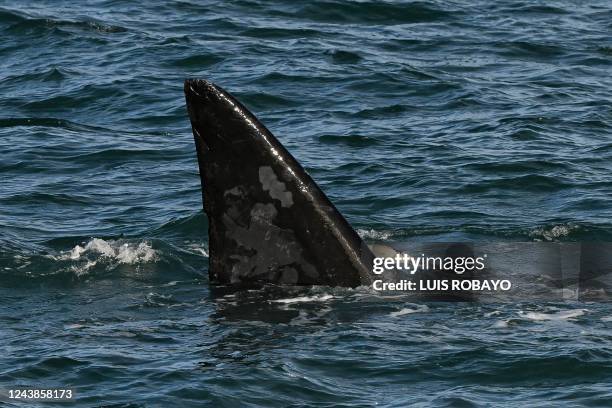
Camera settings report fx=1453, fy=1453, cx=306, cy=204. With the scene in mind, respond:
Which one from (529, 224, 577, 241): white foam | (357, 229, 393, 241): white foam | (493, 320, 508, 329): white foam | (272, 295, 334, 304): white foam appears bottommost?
(529, 224, 577, 241): white foam

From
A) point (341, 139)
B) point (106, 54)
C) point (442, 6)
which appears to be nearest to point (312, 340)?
point (341, 139)

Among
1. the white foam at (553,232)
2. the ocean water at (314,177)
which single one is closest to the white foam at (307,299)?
the ocean water at (314,177)

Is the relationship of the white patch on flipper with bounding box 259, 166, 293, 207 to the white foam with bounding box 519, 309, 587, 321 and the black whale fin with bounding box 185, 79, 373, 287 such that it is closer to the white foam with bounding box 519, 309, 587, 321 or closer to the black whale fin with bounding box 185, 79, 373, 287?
the black whale fin with bounding box 185, 79, 373, 287

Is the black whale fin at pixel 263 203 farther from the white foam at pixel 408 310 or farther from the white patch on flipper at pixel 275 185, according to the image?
the white foam at pixel 408 310

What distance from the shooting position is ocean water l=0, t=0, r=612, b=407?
12.0 metres

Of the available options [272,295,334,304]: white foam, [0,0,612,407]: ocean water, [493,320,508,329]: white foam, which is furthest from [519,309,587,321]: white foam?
[272,295,334,304]: white foam

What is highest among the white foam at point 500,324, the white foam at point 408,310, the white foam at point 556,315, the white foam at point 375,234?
the white foam at point 408,310

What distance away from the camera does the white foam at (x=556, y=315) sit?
42.9 ft

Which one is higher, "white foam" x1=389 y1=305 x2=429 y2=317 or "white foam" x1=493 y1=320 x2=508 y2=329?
"white foam" x1=389 y1=305 x2=429 y2=317

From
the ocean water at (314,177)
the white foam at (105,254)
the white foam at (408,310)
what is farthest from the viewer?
the white foam at (105,254)

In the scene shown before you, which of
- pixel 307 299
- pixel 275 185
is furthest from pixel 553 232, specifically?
pixel 275 185

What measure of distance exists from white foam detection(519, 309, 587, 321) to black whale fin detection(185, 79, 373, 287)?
1.50 m

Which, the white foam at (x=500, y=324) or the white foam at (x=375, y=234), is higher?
the white foam at (x=500, y=324)

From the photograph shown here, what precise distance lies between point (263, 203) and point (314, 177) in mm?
6879
